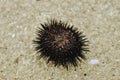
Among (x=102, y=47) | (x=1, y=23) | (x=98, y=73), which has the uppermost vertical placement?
(x=1, y=23)

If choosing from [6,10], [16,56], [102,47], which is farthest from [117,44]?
[6,10]

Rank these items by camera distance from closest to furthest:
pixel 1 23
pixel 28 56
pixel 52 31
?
1. pixel 52 31
2. pixel 28 56
3. pixel 1 23

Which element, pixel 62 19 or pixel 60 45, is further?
pixel 62 19

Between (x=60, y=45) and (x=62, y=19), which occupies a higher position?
(x=62, y=19)

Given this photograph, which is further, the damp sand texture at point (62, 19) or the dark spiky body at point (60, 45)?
the damp sand texture at point (62, 19)

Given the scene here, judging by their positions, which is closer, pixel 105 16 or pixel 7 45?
pixel 7 45

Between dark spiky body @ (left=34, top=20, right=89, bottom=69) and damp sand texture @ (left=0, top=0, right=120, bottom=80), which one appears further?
damp sand texture @ (left=0, top=0, right=120, bottom=80)

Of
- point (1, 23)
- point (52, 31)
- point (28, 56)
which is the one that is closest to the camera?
point (52, 31)

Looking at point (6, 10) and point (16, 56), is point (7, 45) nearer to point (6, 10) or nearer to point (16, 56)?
point (16, 56)
